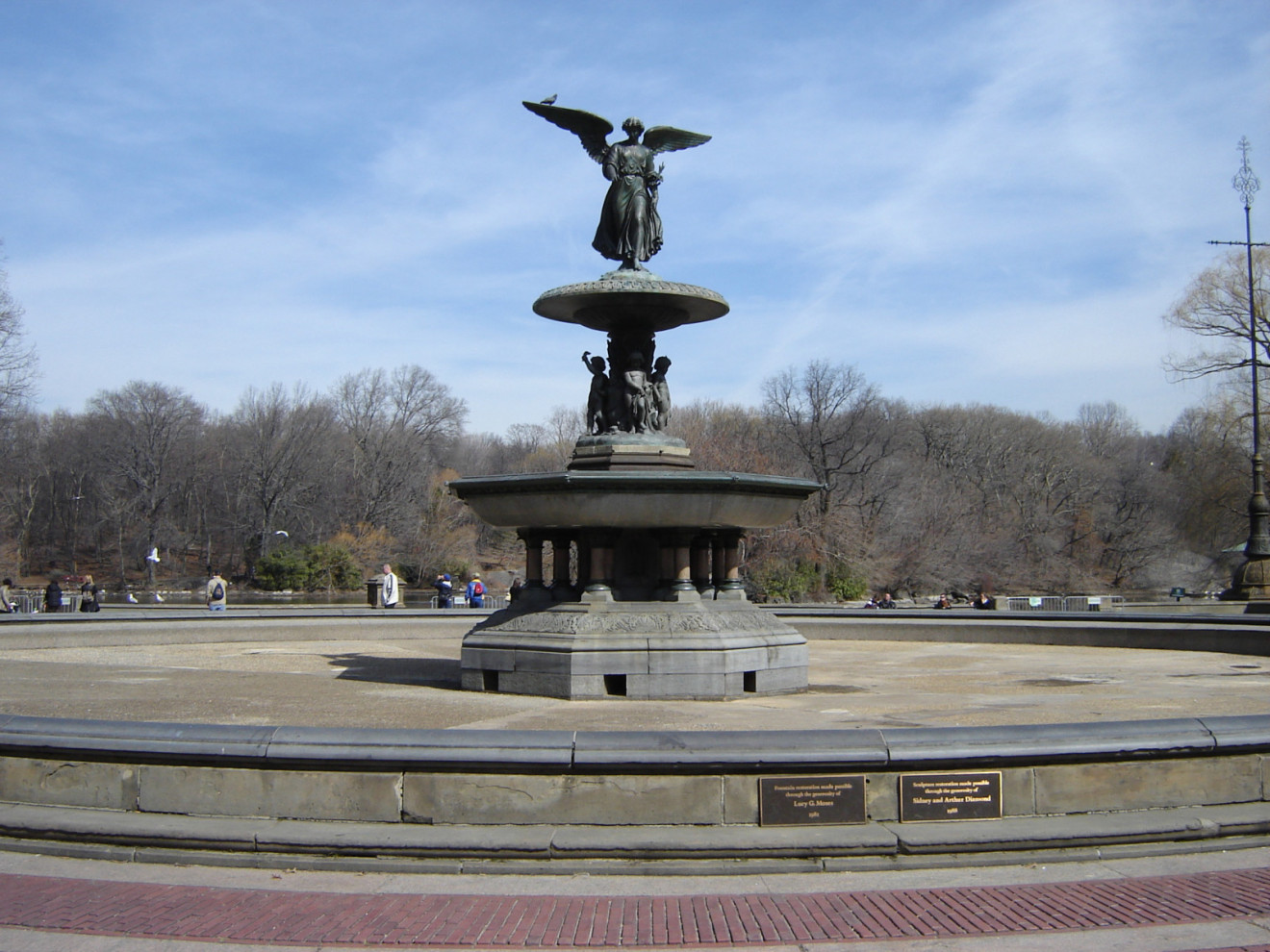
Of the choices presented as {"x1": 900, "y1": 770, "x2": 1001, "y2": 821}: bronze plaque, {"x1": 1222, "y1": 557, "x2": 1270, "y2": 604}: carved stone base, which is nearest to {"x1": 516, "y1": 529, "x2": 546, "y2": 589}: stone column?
{"x1": 900, "y1": 770, "x2": 1001, "y2": 821}: bronze plaque

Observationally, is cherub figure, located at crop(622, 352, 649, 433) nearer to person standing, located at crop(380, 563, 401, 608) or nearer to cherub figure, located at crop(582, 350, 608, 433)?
cherub figure, located at crop(582, 350, 608, 433)

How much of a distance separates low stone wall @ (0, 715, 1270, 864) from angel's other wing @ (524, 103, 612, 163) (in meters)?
9.68

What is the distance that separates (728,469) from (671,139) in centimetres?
4060

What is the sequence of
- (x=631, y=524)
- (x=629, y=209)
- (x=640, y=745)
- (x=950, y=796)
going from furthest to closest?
(x=629, y=209), (x=631, y=524), (x=950, y=796), (x=640, y=745)

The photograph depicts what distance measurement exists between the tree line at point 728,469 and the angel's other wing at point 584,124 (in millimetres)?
36828

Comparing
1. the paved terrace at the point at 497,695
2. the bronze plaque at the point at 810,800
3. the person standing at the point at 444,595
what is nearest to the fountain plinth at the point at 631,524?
the paved terrace at the point at 497,695

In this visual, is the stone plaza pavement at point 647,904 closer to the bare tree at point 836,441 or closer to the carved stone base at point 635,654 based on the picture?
the carved stone base at point 635,654

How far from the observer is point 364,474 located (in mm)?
91500

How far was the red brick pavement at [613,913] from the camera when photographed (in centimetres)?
576

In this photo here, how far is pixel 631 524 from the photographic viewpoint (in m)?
12.8

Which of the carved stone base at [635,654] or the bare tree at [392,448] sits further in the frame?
the bare tree at [392,448]

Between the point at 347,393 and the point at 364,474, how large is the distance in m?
8.19

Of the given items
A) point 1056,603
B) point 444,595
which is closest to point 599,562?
point 444,595

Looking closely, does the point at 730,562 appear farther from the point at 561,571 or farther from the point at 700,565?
the point at 561,571
